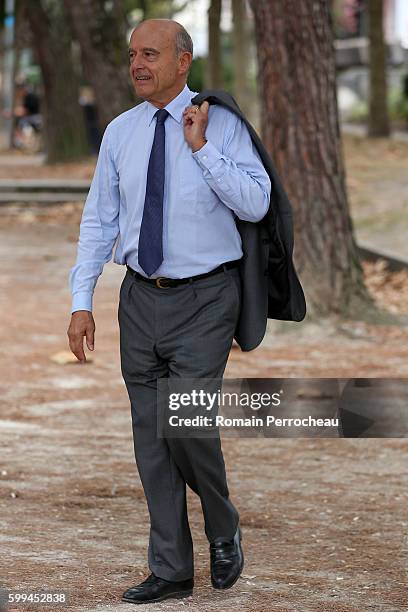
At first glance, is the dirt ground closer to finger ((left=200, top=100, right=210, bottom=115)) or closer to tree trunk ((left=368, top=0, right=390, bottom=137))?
finger ((left=200, top=100, right=210, bottom=115))

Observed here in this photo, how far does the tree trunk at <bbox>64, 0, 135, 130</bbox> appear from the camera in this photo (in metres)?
20.7

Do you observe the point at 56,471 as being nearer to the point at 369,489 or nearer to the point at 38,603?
the point at 369,489

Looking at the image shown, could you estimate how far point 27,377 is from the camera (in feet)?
31.8

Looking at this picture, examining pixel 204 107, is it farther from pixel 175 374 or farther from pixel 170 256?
pixel 175 374

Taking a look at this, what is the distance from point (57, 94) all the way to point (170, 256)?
22894 millimetres

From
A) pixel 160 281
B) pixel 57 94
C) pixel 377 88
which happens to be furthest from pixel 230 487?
pixel 57 94

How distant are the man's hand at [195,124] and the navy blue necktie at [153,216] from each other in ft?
0.39

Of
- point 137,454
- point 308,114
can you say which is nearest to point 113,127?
point 137,454

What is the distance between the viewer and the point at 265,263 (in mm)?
4973

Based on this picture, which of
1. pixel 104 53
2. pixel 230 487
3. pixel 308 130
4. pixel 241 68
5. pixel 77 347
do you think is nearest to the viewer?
pixel 77 347

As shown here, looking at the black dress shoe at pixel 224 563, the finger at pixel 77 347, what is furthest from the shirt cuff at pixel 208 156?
the black dress shoe at pixel 224 563

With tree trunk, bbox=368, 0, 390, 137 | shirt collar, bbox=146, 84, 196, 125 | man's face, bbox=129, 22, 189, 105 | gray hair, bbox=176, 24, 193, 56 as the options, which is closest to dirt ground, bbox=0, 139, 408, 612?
shirt collar, bbox=146, 84, 196, 125

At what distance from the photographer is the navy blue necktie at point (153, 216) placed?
4777mm

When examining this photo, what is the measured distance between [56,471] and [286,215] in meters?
2.77
